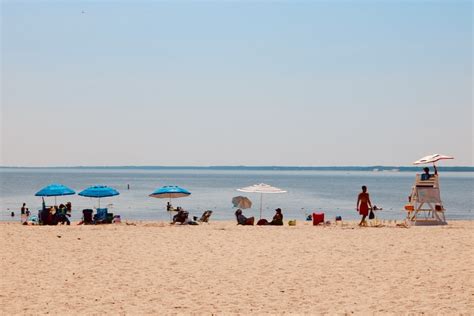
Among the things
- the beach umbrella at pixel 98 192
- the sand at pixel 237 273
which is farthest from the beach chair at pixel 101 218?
the sand at pixel 237 273

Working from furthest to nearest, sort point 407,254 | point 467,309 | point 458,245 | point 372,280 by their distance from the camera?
point 458,245 → point 407,254 → point 372,280 → point 467,309

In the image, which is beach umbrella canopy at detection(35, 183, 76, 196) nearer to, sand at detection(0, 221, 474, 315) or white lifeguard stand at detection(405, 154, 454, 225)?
sand at detection(0, 221, 474, 315)

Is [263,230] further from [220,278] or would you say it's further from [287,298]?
[287,298]

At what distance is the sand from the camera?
951cm

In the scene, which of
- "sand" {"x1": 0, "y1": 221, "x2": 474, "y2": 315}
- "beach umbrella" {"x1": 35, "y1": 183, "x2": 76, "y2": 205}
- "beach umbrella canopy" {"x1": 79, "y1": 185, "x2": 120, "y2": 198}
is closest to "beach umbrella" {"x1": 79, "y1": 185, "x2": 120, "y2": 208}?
"beach umbrella canopy" {"x1": 79, "y1": 185, "x2": 120, "y2": 198}

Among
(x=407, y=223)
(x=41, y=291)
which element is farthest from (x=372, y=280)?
(x=407, y=223)

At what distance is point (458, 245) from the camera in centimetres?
1552

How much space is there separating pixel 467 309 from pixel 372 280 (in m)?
2.39

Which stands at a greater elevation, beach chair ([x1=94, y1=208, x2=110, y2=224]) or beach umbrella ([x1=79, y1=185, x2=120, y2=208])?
beach umbrella ([x1=79, y1=185, x2=120, y2=208])

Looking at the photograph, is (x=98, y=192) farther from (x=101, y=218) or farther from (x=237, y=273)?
(x=237, y=273)

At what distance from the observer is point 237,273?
12.1 metres

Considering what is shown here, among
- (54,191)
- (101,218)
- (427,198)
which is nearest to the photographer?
(427,198)

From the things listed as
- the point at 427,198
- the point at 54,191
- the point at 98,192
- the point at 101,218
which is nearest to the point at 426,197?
the point at 427,198

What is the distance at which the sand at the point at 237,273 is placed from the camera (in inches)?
374
